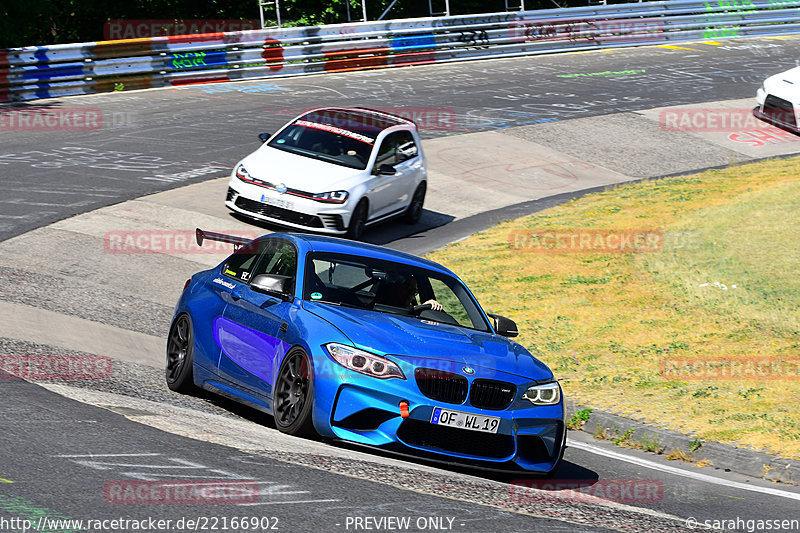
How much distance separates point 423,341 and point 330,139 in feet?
34.6

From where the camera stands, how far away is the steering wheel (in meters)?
8.66

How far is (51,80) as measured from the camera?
84.5 ft

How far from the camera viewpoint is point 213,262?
15258 mm

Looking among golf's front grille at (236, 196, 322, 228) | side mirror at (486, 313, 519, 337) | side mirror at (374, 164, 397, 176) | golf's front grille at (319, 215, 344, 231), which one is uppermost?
side mirror at (374, 164, 397, 176)

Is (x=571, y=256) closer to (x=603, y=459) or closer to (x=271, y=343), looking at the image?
(x=603, y=459)

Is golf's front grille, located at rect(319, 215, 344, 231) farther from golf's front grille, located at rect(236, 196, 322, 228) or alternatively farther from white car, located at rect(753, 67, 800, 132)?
white car, located at rect(753, 67, 800, 132)

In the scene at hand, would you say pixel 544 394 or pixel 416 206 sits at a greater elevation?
pixel 544 394

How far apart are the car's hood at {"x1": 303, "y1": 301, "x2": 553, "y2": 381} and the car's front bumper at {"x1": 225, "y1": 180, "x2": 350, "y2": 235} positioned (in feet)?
26.9

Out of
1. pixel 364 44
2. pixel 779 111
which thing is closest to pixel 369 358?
pixel 779 111

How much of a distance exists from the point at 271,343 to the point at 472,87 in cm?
2390

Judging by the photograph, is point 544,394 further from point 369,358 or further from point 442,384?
point 369,358

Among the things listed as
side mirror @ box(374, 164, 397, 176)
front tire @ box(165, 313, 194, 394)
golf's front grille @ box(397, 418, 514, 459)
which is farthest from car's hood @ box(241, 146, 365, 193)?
golf's front grille @ box(397, 418, 514, 459)

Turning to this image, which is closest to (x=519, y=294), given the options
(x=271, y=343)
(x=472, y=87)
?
(x=271, y=343)

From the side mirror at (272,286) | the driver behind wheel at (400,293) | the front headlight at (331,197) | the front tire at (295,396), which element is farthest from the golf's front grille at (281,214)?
the front tire at (295,396)
